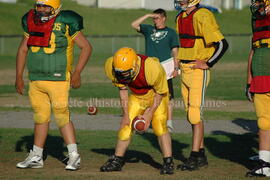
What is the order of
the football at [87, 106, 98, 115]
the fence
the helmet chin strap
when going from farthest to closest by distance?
the fence < the football at [87, 106, 98, 115] < the helmet chin strap

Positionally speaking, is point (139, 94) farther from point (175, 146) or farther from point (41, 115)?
point (175, 146)

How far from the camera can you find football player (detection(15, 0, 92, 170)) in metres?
9.46

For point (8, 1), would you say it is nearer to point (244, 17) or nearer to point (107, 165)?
point (244, 17)

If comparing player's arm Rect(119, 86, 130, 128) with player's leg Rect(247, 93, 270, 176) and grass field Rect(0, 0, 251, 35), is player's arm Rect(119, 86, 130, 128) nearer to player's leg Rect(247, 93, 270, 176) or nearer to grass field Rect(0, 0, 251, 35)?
player's leg Rect(247, 93, 270, 176)

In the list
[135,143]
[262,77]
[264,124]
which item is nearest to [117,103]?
[135,143]

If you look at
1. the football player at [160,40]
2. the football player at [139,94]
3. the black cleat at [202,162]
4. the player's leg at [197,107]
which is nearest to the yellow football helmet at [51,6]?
the football player at [139,94]

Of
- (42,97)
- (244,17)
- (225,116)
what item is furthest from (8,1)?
(42,97)

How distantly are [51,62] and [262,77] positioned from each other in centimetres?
269

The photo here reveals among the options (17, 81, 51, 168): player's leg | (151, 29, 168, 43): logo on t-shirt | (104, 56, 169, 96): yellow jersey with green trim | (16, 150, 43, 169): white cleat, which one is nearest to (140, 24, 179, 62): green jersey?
(151, 29, 168, 43): logo on t-shirt

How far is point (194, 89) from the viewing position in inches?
385

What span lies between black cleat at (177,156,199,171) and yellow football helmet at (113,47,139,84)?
4.73ft

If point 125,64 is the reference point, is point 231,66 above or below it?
below

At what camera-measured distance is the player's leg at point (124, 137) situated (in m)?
9.38

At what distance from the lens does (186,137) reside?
12.5 meters
